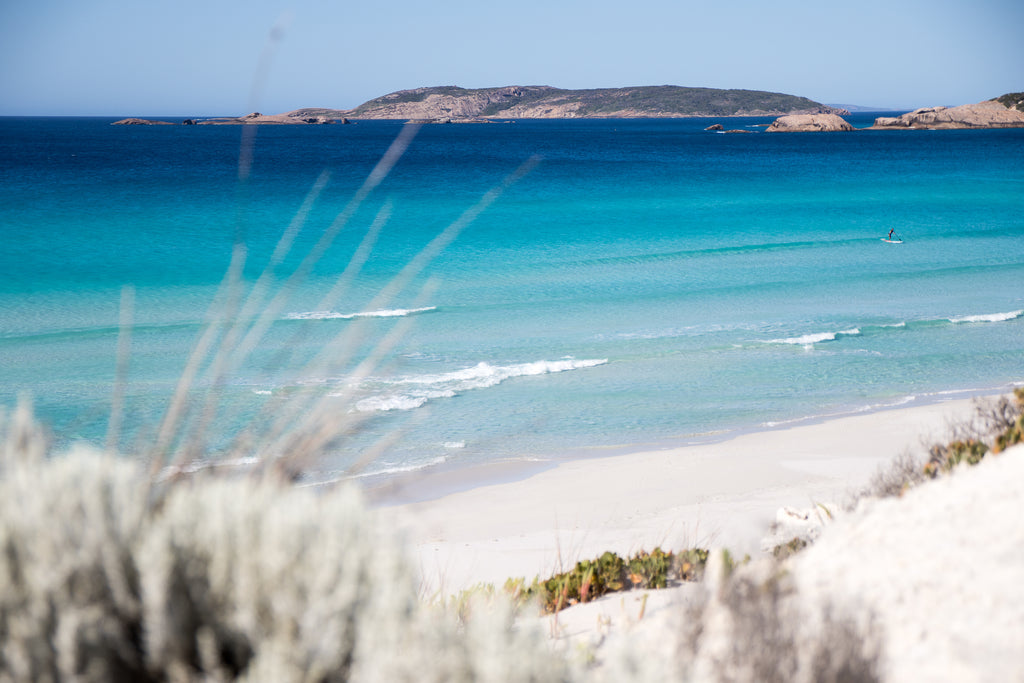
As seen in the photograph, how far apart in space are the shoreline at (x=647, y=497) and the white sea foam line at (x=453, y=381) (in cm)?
252

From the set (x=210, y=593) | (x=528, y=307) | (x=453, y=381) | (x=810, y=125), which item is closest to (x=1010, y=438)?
(x=210, y=593)

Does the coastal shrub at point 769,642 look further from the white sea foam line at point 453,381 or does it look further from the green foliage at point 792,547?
the white sea foam line at point 453,381

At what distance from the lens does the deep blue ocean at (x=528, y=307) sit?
34.9ft

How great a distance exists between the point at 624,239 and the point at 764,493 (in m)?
21.4

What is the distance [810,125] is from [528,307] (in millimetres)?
129040

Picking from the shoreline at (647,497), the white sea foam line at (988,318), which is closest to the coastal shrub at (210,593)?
the shoreline at (647,497)

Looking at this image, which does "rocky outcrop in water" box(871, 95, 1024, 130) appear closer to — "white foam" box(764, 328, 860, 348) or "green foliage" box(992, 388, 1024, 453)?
"white foam" box(764, 328, 860, 348)

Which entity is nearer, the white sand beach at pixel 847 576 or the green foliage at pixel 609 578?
the white sand beach at pixel 847 576

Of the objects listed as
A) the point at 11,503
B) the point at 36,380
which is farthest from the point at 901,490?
the point at 36,380

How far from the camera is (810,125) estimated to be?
5157 inches

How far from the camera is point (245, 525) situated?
199 centimetres

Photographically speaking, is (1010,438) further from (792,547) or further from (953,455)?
(792,547)

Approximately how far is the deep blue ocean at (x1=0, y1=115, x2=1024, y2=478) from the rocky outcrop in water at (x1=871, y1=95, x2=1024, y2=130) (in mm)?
101517

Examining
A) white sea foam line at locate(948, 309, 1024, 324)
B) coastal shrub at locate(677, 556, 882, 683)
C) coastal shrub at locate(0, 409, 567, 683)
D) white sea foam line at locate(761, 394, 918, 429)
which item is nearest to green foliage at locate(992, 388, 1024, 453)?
coastal shrub at locate(677, 556, 882, 683)
